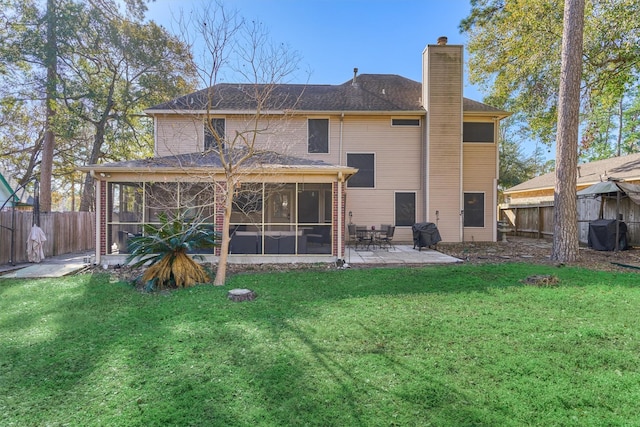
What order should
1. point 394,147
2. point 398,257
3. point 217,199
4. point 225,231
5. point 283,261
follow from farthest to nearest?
1. point 394,147
2. point 398,257
3. point 217,199
4. point 283,261
5. point 225,231

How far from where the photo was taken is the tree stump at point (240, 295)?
5.61m

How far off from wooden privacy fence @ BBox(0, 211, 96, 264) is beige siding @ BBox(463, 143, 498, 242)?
13.9 m

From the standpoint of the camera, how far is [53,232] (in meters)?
11.1

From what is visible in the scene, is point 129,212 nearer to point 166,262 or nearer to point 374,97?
point 166,262

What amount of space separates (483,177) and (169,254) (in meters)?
12.3

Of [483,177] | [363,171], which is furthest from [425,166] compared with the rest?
[483,177]

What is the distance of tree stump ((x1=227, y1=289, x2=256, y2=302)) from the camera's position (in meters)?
5.61

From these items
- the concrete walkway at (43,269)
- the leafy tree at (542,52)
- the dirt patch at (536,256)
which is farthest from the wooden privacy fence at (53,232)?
the leafy tree at (542,52)

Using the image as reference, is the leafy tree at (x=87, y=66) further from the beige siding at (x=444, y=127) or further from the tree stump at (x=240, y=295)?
the tree stump at (x=240, y=295)

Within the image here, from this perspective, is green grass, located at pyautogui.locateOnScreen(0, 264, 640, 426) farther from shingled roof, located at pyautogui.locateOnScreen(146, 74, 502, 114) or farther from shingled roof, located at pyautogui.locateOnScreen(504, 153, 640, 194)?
shingled roof, located at pyautogui.locateOnScreen(504, 153, 640, 194)

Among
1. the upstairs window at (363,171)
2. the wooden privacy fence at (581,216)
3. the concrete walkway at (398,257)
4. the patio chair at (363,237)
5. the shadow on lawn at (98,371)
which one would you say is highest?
the upstairs window at (363,171)

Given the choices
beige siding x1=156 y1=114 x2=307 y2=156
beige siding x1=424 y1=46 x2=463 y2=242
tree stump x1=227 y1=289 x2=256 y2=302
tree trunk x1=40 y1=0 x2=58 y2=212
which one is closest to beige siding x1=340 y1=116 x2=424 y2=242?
beige siding x1=424 y1=46 x2=463 y2=242

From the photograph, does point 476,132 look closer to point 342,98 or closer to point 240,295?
point 342,98

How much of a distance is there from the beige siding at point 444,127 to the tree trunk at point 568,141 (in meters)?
4.28
